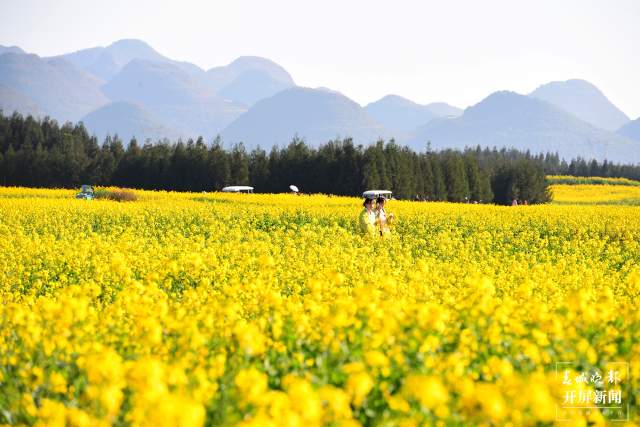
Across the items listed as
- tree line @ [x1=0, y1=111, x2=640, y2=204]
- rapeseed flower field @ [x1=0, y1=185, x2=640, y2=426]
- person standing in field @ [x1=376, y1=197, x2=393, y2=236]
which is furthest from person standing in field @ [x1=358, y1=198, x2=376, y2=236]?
tree line @ [x1=0, y1=111, x2=640, y2=204]

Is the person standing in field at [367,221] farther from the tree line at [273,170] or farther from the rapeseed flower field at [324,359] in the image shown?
the tree line at [273,170]

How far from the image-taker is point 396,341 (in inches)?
229

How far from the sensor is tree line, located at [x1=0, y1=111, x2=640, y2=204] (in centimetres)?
6456

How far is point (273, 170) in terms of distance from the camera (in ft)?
228

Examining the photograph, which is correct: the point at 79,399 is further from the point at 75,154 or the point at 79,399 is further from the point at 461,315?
the point at 75,154

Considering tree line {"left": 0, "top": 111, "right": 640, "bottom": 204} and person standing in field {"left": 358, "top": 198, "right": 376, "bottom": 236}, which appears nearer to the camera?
person standing in field {"left": 358, "top": 198, "right": 376, "bottom": 236}

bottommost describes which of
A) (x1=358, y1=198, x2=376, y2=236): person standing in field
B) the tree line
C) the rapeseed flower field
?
the rapeseed flower field

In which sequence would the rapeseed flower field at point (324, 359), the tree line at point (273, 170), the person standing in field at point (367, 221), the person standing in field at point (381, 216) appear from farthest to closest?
the tree line at point (273, 170), the person standing in field at point (381, 216), the person standing in field at point (367, 221), the rapeseed flower field at point (324, 359)

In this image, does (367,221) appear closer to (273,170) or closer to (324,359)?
(324,359)

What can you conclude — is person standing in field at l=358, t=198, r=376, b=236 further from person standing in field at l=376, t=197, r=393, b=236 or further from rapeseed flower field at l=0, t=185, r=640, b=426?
rapeseed flower field at l=0, t=185, r=640, b=426

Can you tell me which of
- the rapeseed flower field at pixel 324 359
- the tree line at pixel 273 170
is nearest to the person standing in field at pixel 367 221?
the rapeseed flower field at pixel 324 359

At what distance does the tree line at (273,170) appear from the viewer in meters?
64.6

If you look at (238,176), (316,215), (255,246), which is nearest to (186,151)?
(238,176)

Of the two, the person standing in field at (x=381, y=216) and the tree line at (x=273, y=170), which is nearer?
the person standing in field at (x=381, y=216)
